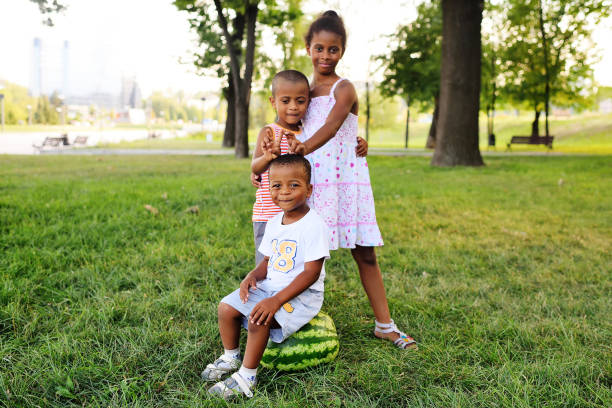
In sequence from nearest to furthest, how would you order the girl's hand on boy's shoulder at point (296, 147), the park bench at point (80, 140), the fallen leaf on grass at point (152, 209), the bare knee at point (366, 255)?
the girl's hand on boy's shoulder at point (296, 147) → the bare knee at point (366, 255) → the fallen leaf on grass at point (152, 209) → the park bench at point (80, 140)

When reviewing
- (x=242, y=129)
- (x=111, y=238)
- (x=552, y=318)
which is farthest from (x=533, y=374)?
(x=242, y=129)

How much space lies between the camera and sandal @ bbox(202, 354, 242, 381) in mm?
2578

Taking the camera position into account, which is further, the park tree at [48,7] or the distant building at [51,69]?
the distant building at [51,69]

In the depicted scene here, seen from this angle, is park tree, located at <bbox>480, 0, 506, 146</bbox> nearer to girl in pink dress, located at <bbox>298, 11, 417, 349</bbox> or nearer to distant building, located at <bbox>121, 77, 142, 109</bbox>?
girl in pink dress, located at <bbox>298, 11, 417, 349</bbox>

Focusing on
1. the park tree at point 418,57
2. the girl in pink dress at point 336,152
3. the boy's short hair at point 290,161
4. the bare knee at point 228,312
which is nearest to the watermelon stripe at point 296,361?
the bare knee at point 228,312

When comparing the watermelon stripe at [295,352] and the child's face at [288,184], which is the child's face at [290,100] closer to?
the child's face at [288,184]

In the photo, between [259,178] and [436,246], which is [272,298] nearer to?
[259,178]

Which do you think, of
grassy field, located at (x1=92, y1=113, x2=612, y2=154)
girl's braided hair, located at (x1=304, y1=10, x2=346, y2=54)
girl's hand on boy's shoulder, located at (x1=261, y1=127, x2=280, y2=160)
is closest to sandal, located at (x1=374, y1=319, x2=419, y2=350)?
girl's hand on boy's shoulder, located at (x1=261, y1=127, x2=280, y2=160)

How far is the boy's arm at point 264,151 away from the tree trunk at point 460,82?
12.4m

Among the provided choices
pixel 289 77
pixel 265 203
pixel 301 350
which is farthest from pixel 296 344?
pixel 289 77

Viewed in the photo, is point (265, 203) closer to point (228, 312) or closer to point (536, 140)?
point (228, 312)

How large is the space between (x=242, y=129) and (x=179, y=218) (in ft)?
41.5

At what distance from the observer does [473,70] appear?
14070 mm

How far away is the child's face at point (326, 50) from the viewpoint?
2.85 m
